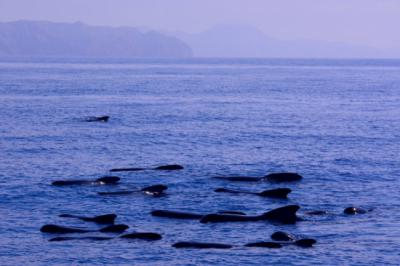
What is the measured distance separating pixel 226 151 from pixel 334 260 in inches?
1106

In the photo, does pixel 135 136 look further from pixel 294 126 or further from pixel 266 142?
pixel 294 126

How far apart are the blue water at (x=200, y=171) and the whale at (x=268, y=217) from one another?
0.56m

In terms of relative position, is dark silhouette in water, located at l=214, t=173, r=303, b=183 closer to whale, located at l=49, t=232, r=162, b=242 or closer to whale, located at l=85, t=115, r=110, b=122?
whale, located at l=49, t=232, r=162, b=242

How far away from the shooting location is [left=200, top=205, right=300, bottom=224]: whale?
1401 inches

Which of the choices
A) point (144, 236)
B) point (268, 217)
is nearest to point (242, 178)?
point (268, 217)

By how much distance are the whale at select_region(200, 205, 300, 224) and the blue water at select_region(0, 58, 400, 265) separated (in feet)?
1.83

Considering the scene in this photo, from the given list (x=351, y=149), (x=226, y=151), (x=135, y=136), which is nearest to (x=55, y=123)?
(x=135, y=136)

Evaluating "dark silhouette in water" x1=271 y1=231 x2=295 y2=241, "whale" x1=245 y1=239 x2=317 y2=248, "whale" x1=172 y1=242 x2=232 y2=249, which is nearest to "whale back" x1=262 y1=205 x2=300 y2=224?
"dark silhouette in water" x1=271 y1=231 x2=295 y2=241

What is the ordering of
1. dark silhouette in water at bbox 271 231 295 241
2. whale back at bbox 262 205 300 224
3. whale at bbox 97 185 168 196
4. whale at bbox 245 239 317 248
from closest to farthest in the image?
whale at bbox 245 239 317 248 → dark silhouette in water at bbox 271 231 295 241 → whale back at bbox 262 205 300 224 → whale at bbox 97 185 168 196

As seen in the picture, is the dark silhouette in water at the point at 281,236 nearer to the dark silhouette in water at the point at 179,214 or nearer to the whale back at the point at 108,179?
the dark silhouette in water at the point at 179,214

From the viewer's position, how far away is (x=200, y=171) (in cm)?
4909

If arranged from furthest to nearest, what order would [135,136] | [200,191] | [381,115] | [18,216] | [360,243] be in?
[381,115], [135,136], [200,191], [18,216], [360,243]

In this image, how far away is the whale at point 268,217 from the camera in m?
35.6

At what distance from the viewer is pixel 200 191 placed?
43.0 metres
